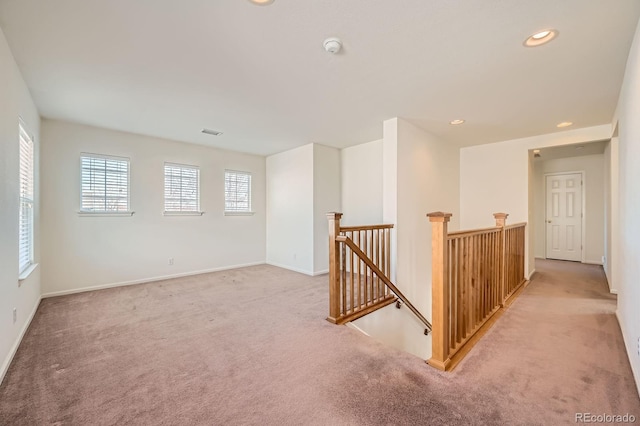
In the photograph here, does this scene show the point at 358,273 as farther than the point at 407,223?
No

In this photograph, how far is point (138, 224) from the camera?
15.1 feet

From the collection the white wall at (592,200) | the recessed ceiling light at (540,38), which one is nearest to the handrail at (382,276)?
the recessed ceiling light at (540,38)

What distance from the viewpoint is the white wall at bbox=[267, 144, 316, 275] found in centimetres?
529

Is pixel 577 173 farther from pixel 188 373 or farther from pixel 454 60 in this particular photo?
pixel 188 373

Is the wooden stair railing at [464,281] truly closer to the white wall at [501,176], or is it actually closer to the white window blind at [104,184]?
the white wall at [501,176]

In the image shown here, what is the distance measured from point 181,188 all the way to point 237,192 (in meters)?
1.14

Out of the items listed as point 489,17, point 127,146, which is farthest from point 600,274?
point 127,146

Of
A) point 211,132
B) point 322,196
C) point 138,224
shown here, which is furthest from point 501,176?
point 138,224

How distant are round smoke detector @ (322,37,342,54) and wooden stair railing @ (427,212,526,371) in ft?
4.86

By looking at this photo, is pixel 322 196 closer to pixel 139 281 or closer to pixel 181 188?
pixel 181 188

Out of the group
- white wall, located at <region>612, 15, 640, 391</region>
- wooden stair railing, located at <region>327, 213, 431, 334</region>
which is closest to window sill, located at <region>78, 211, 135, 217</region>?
wooden stair railing, located at <region>327, 213, 431, 334</region>

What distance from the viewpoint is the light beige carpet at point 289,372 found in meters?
1.61

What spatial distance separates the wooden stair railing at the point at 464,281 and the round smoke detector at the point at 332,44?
148 cm

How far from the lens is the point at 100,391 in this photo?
5.97 ft
